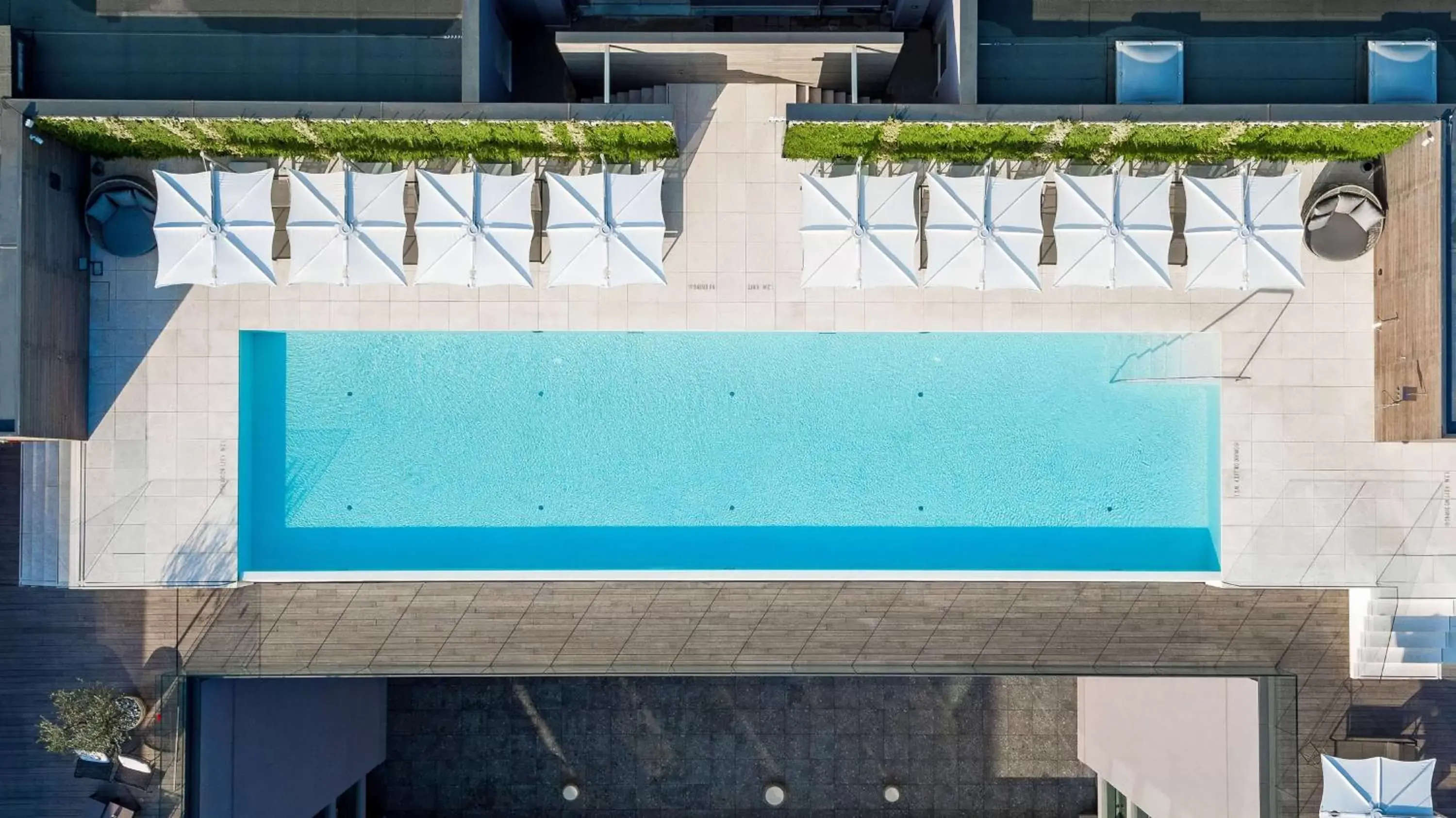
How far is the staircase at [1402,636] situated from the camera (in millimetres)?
12219

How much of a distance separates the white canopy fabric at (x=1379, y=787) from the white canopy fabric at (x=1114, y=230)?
7598mm

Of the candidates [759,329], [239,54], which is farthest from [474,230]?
[759,329]

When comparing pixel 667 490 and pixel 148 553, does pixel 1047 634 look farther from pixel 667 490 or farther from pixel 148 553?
pixel 148 553

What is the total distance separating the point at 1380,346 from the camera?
Answer: 1245cm

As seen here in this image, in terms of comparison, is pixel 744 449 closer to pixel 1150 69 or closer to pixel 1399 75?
pixel 1150 69

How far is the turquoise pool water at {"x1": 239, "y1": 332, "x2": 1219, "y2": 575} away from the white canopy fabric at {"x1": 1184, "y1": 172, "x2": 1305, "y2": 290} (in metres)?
1.44

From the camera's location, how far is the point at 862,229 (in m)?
11.6

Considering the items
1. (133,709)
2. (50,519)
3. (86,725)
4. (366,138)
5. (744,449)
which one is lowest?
(86,725)

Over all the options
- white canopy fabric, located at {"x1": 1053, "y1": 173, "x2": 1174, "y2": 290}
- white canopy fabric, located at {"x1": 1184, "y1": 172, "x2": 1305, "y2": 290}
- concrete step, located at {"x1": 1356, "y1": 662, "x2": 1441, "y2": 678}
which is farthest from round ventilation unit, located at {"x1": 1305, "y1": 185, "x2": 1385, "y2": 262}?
concrete step, located at {"x1": 1356, "y1": 662, "x2": 1441, "y2": 678}

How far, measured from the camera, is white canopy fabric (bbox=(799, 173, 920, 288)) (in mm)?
11656

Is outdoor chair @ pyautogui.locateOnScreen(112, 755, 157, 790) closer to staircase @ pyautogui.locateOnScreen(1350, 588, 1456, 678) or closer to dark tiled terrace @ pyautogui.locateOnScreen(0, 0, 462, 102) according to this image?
dark tiled terrace @ pyautogui.locateOnScreen(0, 0, 462, 102)

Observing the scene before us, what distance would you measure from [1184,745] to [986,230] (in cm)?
910

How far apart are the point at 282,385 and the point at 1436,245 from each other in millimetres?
17109

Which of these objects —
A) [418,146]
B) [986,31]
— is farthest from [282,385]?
[986,31]
